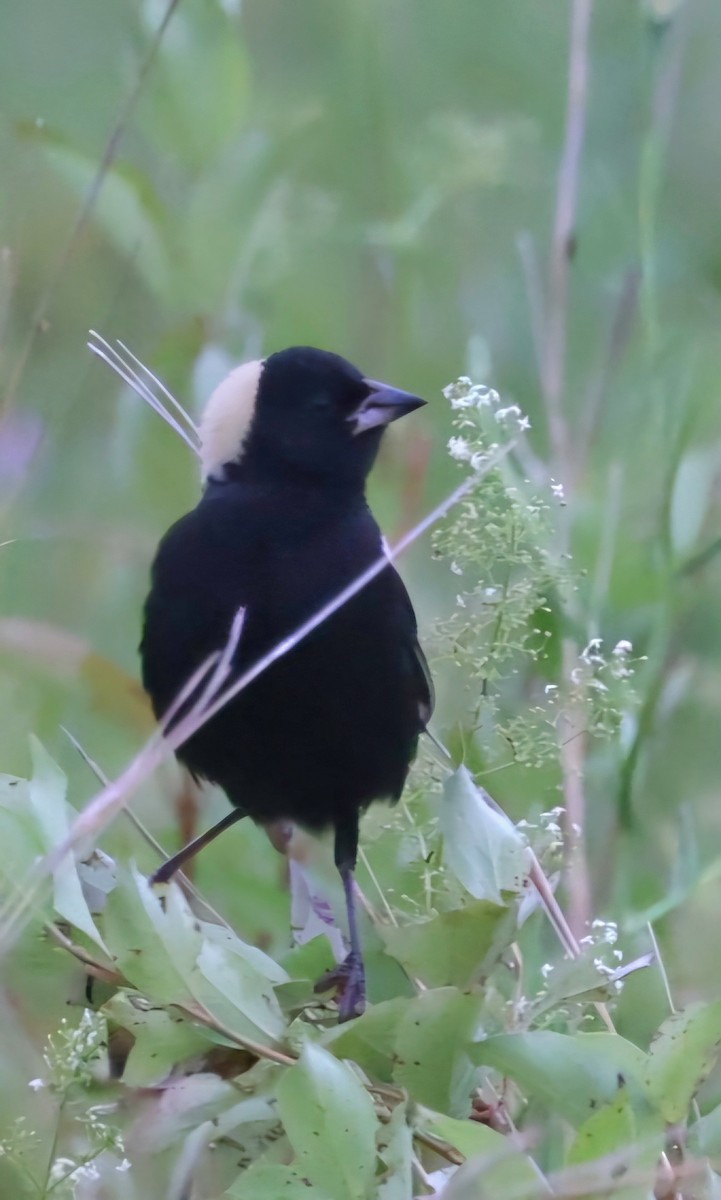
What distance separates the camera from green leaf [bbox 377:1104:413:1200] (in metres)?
0.44

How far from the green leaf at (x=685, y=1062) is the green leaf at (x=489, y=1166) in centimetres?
7

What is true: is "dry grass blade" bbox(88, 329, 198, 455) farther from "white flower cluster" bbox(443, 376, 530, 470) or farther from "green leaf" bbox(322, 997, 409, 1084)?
→ "green leaf" bbox(322, 997, 409, 1084)

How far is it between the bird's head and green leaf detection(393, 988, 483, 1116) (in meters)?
0.43

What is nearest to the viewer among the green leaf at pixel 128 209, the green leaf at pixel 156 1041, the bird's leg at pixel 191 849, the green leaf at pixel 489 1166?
the green leaf at pixel 489 1166

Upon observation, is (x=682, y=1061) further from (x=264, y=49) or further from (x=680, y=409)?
(x=264, y=49)

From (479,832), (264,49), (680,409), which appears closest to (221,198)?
(264,49)

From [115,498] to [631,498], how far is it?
0.35 metres

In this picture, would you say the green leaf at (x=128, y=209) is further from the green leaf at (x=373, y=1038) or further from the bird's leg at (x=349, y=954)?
the green leaf at (x=373, y=1038)

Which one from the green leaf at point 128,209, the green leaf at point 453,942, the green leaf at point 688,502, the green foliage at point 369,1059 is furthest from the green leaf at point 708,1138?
the green leaf at point 128,209

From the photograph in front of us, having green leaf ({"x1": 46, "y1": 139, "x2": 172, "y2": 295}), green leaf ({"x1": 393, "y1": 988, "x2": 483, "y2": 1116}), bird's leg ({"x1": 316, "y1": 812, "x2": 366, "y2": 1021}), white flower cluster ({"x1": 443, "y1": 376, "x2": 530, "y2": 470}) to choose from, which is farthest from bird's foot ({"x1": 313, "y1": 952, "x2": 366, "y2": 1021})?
green leaf ({"x1": 46, "y1": 139, "x2": 172, "y2": 295})

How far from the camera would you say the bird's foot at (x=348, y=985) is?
0.59 m

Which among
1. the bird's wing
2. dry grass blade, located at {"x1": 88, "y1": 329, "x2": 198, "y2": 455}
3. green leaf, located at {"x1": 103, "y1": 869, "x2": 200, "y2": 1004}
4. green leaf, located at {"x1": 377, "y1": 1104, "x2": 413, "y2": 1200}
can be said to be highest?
dry grass blade, located at {"x1": 88, "y1": 329, "x2": 198, "y2": 455}

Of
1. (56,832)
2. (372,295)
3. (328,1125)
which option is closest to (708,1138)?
(328,1125)

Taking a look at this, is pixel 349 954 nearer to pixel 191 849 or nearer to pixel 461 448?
pixel 191 849
